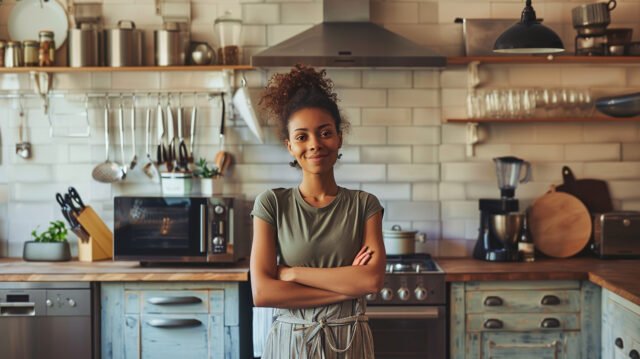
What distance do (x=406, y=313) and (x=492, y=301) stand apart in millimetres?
427

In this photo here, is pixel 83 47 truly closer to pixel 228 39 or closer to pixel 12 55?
pixel 12 55

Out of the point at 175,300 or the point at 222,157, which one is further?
the point at 222,157

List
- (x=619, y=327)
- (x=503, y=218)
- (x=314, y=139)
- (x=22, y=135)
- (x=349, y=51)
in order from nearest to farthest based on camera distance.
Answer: (x=314, y=139)
(x=619, y=327)
(x=349, y=51)
(x=503, y=218)
(x=22, y=135)

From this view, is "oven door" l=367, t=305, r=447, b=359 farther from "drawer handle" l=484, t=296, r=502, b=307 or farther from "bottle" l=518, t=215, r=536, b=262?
"bottle" l=518, t=215, r=536, b=262

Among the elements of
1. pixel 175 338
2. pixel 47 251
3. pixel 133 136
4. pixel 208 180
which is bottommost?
pixel 175 338

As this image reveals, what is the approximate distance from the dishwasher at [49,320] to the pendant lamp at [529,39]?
224 centimetres

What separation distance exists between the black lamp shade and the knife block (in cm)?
234

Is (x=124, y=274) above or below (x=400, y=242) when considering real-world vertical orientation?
below

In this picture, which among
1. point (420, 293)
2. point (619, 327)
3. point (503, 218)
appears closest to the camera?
point (619, 327)

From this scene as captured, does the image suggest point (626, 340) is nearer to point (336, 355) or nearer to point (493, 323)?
point (493, 323)

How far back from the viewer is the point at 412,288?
159 inches

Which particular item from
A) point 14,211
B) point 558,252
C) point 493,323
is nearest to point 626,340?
point 493,323

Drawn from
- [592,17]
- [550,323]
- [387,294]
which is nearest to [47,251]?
[387,294]

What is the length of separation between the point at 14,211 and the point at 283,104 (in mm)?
2959
